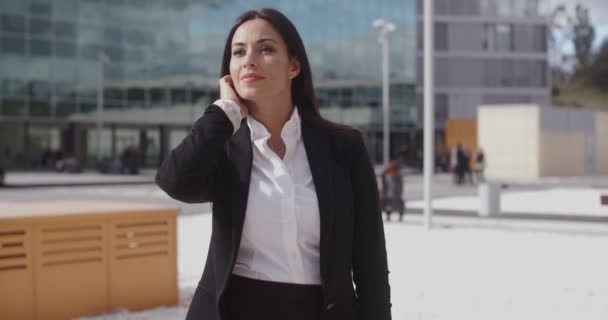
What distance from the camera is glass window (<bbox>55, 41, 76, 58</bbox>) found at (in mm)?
42031

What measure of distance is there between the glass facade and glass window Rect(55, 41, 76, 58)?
0.18 feet

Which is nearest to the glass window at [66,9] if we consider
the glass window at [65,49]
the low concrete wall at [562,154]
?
the glass window at [65,49]

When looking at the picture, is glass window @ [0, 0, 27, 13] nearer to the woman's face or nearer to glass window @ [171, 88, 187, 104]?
glass window @ [171, 88, 187, 104]

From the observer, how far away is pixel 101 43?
4372cm

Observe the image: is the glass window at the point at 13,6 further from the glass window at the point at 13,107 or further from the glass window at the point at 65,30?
the glass window at the point at 13,107

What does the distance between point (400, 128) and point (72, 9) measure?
89.5ft

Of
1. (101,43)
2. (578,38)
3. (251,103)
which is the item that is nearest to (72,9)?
(101,43)

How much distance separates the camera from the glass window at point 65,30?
4200 centimetres

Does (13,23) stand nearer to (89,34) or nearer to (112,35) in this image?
(89,34)

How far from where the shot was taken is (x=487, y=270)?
30.5 feet

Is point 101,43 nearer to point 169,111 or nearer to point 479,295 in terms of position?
point 169,111

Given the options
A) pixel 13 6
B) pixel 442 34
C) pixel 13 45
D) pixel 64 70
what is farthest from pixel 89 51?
pixel 442 34

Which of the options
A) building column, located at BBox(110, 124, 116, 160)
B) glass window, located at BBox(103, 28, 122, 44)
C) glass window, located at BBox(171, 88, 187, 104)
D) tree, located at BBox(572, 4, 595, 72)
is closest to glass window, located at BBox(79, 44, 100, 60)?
glass window, located at BBox(103, 28, 122, 44)

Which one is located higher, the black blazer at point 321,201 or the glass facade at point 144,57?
the glass facade at point 144,57
